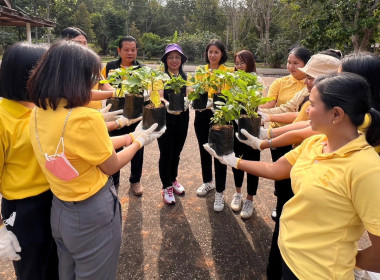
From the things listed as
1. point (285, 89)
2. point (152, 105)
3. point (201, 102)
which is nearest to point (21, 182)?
point (152, 105)

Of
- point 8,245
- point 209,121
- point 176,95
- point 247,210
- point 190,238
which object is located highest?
point 176,95

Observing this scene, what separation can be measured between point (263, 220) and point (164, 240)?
110cm

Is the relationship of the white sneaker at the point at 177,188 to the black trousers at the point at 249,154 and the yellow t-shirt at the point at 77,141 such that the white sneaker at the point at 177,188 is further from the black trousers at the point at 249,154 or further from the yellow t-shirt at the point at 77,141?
the yellow t-shirt at the point at 77,141

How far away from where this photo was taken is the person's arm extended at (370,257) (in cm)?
106

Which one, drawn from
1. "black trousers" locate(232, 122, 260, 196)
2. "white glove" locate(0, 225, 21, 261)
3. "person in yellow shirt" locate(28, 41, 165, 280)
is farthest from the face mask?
"black trousers" locate(232, 122, 260, 196)

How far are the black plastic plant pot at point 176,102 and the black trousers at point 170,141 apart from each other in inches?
14.8

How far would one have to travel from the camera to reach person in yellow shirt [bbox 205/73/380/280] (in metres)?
1.02

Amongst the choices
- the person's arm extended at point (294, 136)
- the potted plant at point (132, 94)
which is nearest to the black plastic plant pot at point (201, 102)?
the potted plant at point (132, 94)

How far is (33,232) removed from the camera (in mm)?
1475

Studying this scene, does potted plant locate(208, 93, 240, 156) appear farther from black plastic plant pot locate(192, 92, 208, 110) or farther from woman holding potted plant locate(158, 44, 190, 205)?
woman holding potted plant locate(158, 44, 190, 205)

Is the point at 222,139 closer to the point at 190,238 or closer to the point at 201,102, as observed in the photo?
the point at 201,102

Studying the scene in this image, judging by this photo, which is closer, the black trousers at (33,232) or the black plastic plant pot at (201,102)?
the black trousers at (33,232)

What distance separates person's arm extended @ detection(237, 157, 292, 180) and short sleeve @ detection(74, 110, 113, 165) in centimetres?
91

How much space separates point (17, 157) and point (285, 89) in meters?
2.40
